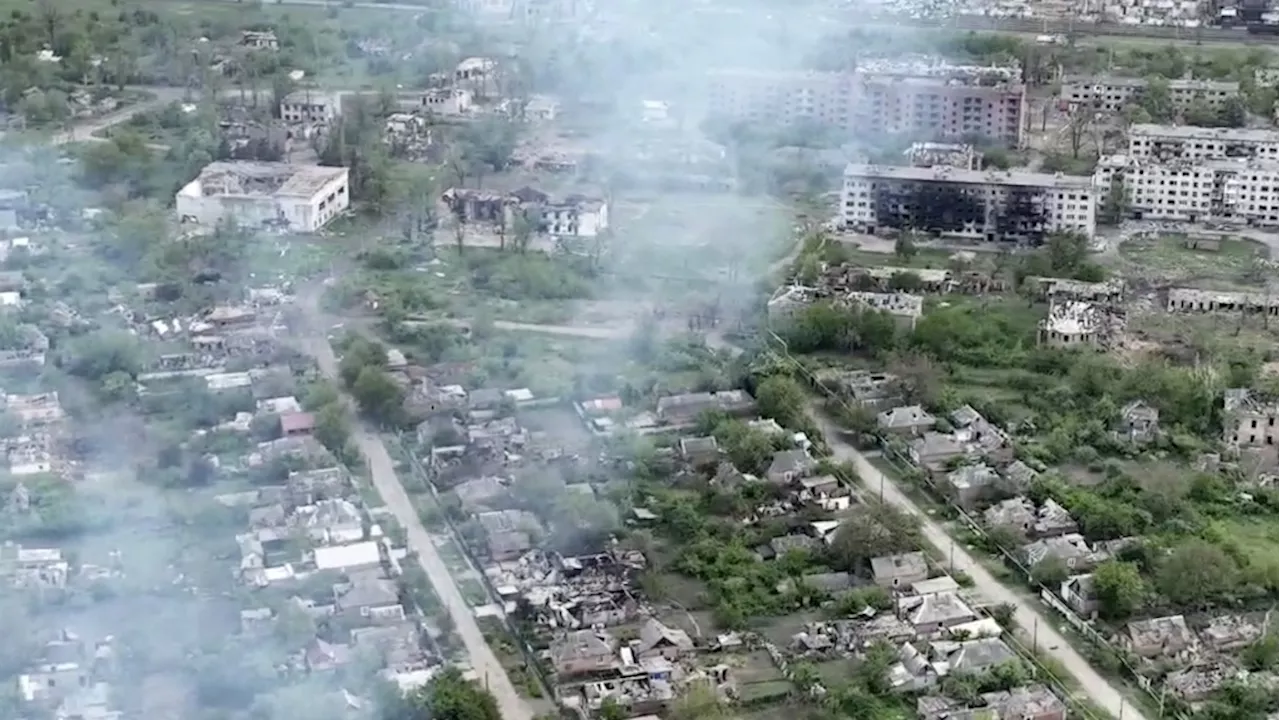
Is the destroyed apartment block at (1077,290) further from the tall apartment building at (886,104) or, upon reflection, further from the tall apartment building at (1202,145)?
the tall apartment building at (886,104)

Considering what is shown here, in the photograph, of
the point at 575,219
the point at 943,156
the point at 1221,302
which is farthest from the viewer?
the point at 943,156

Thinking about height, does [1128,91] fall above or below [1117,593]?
above

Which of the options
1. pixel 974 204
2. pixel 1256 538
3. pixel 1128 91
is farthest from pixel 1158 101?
pixel 1256 538

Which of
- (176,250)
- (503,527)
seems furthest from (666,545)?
(176,250)

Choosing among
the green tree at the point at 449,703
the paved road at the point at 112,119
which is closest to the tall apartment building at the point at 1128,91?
the paved road at the point at 112,119

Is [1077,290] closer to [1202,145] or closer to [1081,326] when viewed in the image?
[1081,326]

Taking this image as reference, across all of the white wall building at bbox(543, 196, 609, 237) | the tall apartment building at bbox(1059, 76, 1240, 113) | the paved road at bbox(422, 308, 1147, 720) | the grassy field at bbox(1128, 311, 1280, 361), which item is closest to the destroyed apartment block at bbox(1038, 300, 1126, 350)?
the grassy field at bbox(1128, 311, 1280, 361)
